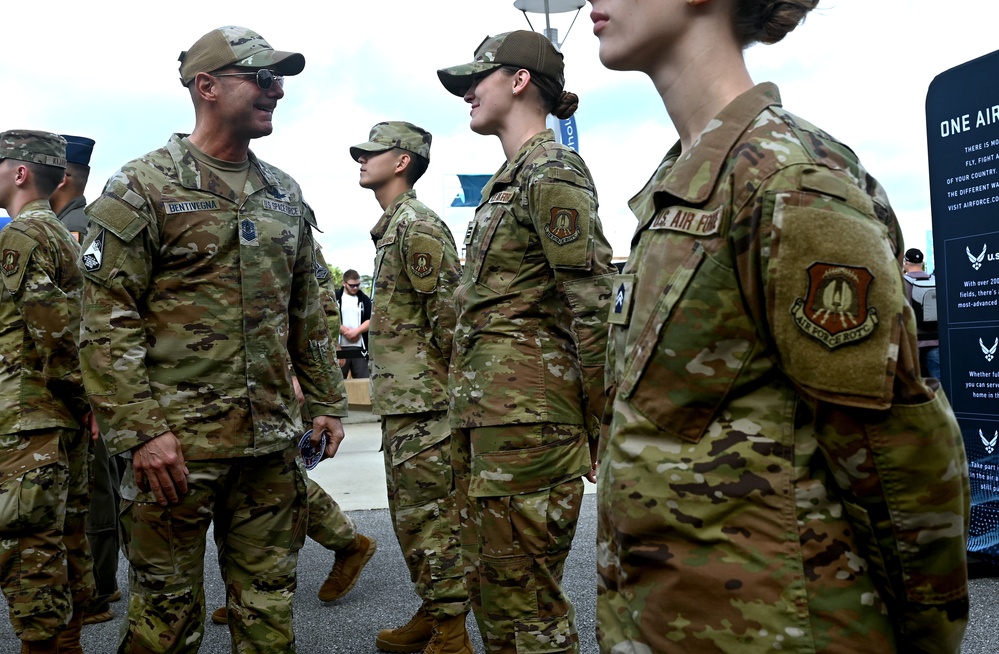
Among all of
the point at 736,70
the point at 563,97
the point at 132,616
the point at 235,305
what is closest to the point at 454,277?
the point at 563,97

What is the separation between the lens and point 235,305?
9.10 feet

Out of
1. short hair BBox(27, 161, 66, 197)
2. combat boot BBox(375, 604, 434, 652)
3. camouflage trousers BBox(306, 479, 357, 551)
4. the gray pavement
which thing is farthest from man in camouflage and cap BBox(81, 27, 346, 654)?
camouflage trousers BBox(306, 479, 357, 551)

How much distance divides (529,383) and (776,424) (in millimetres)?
1542

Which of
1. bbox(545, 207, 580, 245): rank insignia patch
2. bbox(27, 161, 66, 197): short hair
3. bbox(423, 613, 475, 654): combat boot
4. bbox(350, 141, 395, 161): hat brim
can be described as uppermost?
bbox(350, 141, 395, 161): hat brim

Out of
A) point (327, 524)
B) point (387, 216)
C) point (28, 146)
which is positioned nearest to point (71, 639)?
point (327, 524)

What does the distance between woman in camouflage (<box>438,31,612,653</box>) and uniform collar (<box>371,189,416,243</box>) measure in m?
1.44

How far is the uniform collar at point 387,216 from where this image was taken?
14.3 feet

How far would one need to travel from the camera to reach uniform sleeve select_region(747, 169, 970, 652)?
113 cm

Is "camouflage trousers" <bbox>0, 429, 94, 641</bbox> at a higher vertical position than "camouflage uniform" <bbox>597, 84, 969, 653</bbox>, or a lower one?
lower

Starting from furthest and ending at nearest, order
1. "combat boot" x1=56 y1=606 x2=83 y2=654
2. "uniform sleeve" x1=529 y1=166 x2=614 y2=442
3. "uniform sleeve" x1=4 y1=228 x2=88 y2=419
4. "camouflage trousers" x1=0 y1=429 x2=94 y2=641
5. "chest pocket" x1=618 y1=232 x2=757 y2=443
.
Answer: "combat boot" x1=56 y1=606 x2=83 y2=654
"uniform sleeve" x1=4 y1=228 x2=88 y2=419
"camouflage trousers" x1=0 y1=429 x2=94 y2=641
"uniform sleeve" x1=529 y1=166 x2=614 y2=442
"chest pocket" x1=618 y1=232 x2=757 y2=443

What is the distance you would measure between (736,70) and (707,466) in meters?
0.68

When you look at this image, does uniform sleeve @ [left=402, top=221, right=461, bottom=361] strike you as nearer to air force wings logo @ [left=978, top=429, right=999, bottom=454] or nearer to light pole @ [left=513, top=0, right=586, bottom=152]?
air force wings logo @ [left=978, top=429, right=999, bottom=454]

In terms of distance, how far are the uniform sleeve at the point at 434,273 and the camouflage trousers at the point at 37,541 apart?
1634mm

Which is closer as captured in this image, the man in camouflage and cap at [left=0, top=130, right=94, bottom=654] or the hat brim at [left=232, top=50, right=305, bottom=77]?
the hat brim at [left=232, top=50, right=305, bottom=77]
